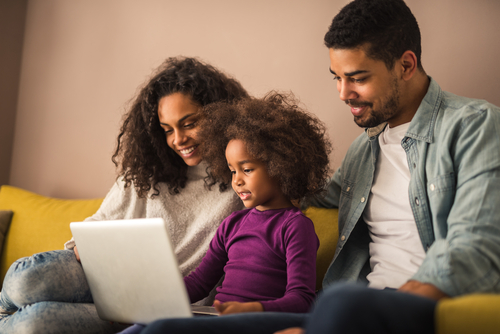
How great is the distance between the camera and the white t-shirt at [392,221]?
1.15 metres

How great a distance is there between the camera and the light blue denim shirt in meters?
0.83

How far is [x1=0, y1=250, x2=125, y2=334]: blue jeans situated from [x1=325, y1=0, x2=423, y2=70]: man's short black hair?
108 centimetres

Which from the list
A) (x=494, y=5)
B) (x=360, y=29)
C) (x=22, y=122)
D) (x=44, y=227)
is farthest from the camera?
(x=22, y=122)

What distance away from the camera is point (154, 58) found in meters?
2.24

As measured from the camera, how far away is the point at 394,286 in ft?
3.69

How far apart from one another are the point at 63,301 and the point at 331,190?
0.96m

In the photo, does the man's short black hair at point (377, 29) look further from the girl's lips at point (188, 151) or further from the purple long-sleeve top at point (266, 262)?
the girl's lips at point (188, 151)

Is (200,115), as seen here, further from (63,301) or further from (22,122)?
(22,122)

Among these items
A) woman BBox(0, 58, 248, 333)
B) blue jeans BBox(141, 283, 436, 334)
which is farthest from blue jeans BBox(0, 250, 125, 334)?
blue jeans BBox(141, 283, 436, 334)

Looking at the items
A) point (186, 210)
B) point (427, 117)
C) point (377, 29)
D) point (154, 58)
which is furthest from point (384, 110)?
point (154, 58)

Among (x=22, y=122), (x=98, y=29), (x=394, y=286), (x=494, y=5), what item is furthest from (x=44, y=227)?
(x=494, y=5)

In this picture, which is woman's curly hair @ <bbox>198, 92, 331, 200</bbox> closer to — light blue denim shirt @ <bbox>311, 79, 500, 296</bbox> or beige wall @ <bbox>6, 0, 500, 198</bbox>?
light blue denim shirt @ <bbox>311, 79, 500, 296</bbox>

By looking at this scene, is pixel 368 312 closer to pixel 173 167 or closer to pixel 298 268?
pixel 298 268

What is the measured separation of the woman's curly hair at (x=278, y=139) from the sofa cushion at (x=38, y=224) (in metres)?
0.94
